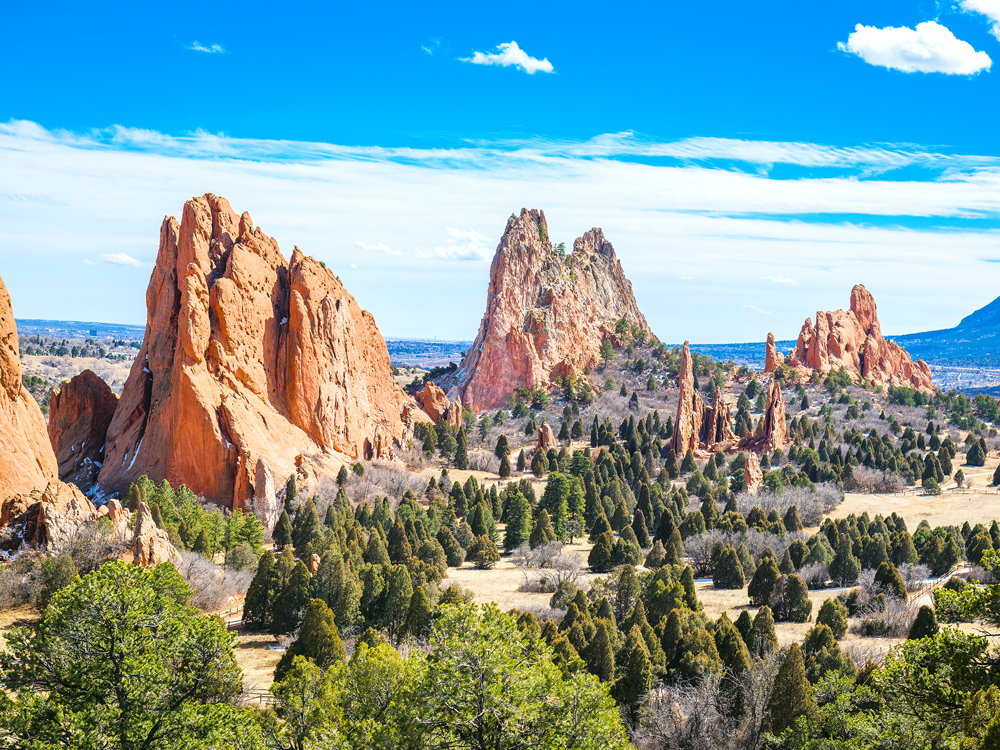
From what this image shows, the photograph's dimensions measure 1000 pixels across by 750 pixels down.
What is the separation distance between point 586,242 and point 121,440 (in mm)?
127129

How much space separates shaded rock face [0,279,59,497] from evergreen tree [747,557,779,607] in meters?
40.2

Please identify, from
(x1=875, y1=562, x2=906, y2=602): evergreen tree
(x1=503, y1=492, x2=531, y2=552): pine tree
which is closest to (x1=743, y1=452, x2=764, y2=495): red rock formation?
(x1=503, y1=492, x2=531, y2=552): pine tree

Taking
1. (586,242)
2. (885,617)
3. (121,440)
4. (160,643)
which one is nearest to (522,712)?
(160,643)

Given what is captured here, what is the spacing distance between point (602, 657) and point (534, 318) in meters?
109

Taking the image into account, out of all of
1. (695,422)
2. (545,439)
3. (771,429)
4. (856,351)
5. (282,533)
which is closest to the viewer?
(282,533)

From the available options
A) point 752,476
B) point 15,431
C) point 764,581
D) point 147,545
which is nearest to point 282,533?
point 147,545

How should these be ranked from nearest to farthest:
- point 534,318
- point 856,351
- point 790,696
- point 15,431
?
point 790,696, point 15,431, point 534,318, point 856,351

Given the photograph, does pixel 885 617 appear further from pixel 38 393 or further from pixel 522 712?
pixel 38 393

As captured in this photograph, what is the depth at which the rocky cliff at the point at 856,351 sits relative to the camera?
499 feet

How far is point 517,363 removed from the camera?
138 m

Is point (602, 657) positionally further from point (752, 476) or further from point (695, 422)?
point (695, 422)

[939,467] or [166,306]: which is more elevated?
[166,306]

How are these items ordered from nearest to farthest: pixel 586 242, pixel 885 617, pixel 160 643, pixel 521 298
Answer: pixel 160 643 → pixel 885 617 → pixel 521 298 → pixel 586 242

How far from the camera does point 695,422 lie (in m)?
103
